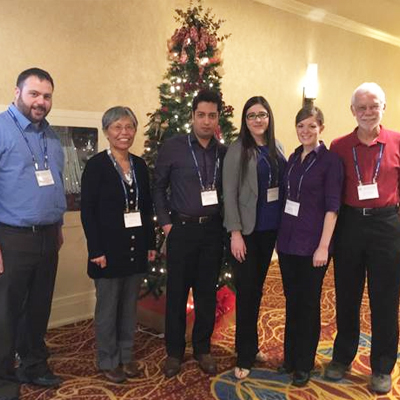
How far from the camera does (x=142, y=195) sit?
2.52 m

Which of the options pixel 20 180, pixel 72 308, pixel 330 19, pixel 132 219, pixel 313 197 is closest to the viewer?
pixel 20 180

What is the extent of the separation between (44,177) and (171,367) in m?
Result: 1.33

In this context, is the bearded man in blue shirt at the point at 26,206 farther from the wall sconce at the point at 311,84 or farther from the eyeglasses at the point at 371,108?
the wall sconce at the point at 311,84

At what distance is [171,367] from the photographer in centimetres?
262

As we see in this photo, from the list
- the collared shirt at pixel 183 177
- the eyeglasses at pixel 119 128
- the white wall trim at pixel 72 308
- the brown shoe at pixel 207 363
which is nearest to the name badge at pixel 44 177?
the eyeglasses at pixel 119 128

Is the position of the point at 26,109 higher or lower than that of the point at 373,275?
higher

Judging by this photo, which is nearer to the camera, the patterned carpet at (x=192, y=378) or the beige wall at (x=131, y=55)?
the patterned carpet at (x=192, y=378)

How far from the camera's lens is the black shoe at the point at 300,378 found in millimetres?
2523

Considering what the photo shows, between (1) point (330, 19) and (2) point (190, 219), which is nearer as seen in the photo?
(2) point (190, 219)

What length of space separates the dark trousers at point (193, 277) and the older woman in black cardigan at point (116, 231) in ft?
0.62

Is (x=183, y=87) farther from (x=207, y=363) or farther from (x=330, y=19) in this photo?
(x=330, y=19)

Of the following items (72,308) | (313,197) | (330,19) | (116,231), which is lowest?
(72,308)

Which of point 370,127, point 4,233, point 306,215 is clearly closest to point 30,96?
point 4,233

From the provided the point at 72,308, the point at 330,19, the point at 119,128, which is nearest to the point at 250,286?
the point at 119,128
